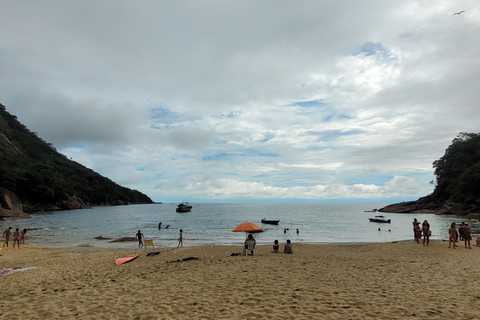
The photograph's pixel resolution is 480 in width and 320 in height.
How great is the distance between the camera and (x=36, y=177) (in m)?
95.4

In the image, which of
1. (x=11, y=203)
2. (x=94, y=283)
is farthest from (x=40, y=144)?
(x=94, y=283)

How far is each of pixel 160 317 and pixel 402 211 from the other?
12010 centimetres

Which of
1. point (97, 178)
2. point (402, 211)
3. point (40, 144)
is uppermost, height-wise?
point (40, 144)

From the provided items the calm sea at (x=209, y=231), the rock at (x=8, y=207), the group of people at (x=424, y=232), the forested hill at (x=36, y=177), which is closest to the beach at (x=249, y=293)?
the group of people at (x=424, y=232)

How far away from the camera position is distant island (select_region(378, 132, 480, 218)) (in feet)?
233

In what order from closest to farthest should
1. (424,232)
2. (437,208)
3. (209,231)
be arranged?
(424,232) < (209,231) < (437,208)

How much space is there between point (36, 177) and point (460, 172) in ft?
460

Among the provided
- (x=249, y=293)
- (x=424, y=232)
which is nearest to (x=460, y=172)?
(x=424, y=232)

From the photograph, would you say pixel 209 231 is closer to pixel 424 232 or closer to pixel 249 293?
pixel 424 232

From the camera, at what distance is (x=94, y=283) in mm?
10094

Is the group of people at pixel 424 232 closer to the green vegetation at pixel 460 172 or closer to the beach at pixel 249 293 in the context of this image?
the beach at pixel 249 293

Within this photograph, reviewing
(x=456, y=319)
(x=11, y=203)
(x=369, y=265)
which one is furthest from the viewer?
(x=11, y=203)

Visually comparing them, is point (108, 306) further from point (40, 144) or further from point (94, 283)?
point (40, 144)

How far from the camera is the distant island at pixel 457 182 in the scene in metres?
70.9
